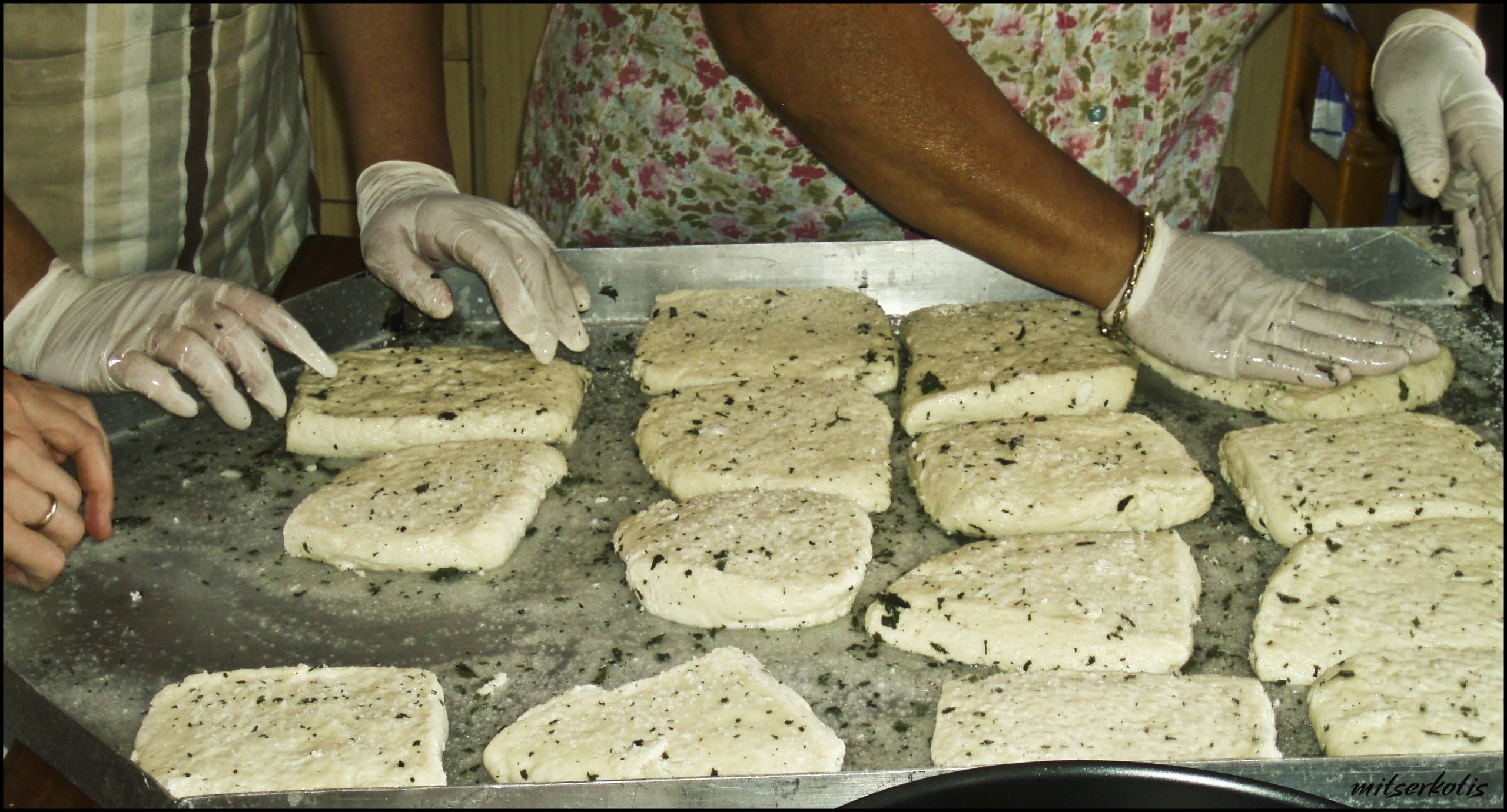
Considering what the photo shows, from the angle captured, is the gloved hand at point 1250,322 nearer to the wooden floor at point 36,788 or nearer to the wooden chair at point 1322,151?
the wooden chair at point 1322,151

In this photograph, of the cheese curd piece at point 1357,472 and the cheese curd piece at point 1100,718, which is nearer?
the cheese curd piece at point 1100,718

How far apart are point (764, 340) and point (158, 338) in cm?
111

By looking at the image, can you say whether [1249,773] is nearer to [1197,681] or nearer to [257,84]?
[1197,681]

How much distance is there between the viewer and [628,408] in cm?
229

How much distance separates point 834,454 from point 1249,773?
90 centimetres

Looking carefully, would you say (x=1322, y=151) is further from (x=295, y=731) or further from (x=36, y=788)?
(x=36, y=788)

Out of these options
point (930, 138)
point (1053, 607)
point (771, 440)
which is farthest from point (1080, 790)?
point (930, 138)

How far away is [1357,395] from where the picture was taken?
87.3 inches

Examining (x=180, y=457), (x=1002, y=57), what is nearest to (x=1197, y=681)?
(x=1002, y=57)

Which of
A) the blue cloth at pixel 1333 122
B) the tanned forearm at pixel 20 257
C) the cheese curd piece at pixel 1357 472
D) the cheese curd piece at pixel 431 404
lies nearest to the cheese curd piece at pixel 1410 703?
the cheese curd piece at pixel 1357 472

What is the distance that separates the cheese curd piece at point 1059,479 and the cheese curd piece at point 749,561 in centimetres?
18

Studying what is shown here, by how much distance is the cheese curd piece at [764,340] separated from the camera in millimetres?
2311

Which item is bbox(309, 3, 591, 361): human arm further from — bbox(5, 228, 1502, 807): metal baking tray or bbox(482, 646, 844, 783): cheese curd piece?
bbox(482, 646, 844, 783): cheese curd piece

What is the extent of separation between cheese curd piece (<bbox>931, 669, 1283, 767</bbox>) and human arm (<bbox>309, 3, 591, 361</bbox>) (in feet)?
3.71
